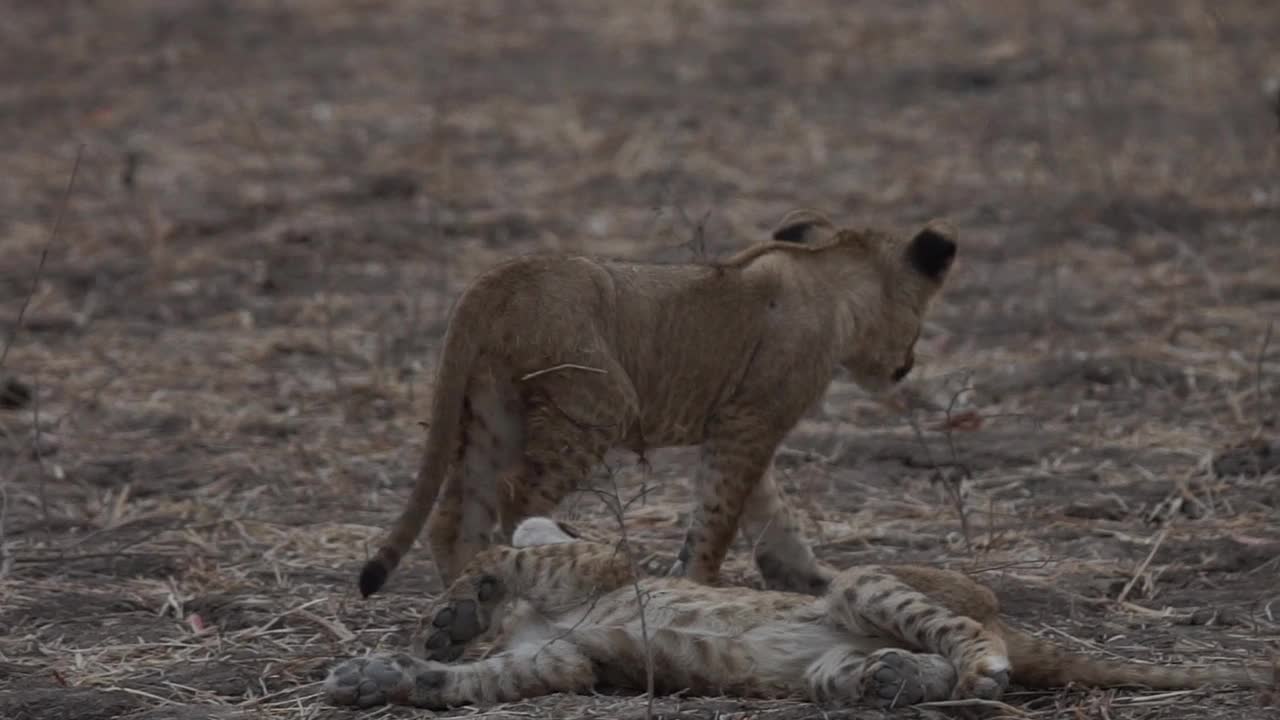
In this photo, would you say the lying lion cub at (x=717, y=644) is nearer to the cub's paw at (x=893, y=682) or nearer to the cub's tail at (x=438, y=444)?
the cub's paw at (x=893, y=682)

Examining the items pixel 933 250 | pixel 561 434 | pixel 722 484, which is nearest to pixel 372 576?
pixel 561 434

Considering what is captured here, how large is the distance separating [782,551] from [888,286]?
1073 mm

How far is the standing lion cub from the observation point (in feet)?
21.2

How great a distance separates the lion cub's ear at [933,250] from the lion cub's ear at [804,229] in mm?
320

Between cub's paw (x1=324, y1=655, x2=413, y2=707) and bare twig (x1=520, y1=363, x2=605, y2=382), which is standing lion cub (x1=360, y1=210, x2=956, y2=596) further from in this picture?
cub's paw (x1=324, y1=655, x2=413, y2=707)

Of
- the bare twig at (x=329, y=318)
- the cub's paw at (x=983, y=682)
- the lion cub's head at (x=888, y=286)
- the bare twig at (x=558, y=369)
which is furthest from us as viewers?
the bare twig at (x=329, y=318)

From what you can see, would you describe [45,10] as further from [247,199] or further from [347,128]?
[247,199]

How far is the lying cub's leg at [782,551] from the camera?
22.4 feet

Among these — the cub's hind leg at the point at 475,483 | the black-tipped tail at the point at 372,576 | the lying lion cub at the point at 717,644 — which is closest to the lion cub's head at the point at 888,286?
the cub's hind leg at the point at 475,483

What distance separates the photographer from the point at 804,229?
25.3 ft

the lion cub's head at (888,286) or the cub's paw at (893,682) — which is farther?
the lion cub's head at (888,286)

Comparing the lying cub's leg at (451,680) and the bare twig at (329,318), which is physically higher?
the lying cub's leg at (451,680)

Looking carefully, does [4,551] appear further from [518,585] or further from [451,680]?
[451,680]

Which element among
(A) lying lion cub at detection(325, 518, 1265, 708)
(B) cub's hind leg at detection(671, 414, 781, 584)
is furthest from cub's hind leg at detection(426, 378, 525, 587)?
(B) cub's hind leg at detection(671, 414, 781, 584)
